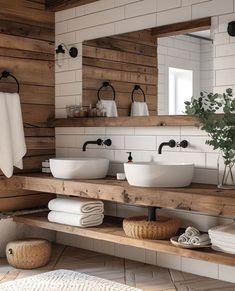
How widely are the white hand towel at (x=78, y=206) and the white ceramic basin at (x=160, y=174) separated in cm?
62

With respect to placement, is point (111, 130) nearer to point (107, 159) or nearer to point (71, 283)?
point (107, 159)

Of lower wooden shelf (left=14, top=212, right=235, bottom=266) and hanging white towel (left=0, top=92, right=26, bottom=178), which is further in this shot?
hanging white towel (left=0, top=92, right=26, bottom=178)

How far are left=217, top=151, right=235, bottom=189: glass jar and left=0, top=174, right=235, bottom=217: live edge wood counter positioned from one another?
8 centimetres

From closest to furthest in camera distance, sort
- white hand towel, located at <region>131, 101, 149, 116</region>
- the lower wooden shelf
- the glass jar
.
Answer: the lower wooden shelf
the glass jar
white hand towel, located at <region>131, 101, 149, 116</region>

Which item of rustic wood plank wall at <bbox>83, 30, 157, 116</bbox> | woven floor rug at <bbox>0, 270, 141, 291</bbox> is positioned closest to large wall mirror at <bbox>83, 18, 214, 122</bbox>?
rustic wood plank wall at <bbox>83, 30, 157, 116</bbox>

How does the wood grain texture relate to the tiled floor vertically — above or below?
above

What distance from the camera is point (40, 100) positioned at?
4.63 m

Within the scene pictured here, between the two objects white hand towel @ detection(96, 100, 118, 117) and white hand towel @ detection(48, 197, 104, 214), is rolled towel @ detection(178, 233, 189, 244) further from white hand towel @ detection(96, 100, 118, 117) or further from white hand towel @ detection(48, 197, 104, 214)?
white hand towel @ detection(96, 100, 118, 117)

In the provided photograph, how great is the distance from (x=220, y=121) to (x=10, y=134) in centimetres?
188

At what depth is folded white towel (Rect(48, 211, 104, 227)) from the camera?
3826 mm

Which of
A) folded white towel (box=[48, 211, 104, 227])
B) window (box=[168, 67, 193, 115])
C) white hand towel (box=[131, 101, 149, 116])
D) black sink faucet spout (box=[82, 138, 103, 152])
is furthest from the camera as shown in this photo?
black sink faucet spout (box=[82, 138, 103, 152])

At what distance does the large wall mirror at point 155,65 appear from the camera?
12.0 ft

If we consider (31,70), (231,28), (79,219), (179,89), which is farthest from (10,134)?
(231,28)

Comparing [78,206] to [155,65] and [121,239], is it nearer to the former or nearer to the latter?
[121,239]
